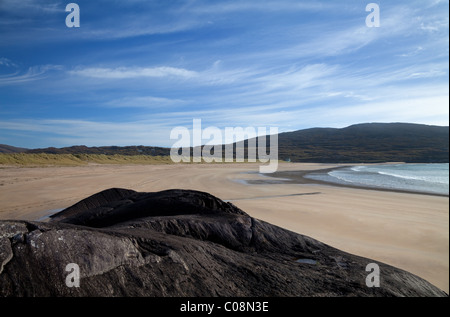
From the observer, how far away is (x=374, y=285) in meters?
2.57

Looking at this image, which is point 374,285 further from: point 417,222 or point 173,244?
point 417,222

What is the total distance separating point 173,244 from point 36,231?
3.37 feet

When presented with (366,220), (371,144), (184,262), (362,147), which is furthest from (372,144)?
(184,262)

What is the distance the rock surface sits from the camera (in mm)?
1720

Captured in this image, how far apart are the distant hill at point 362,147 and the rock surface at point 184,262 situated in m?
65.2

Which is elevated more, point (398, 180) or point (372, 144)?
point (372, 144)

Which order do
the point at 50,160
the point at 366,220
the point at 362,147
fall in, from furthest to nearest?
1. the point at 362,147
2. the point at 50,160
3. the point at 366,220

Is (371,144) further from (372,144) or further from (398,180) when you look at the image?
(398,180)

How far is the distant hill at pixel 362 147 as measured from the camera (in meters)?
74.8

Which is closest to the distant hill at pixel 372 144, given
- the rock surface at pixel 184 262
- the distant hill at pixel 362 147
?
the distant hill at pixel 362 147

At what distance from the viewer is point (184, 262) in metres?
2.25

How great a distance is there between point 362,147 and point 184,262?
11632 cm

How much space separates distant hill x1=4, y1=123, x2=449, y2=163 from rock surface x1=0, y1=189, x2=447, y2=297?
65.2 metres
